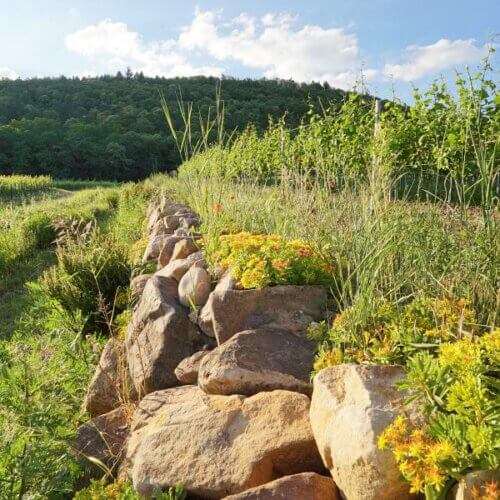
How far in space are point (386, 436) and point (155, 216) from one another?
6.11 metres

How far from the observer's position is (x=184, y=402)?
9.18 ft

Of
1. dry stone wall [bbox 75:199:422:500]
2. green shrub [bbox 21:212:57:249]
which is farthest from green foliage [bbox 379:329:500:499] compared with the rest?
green shrub [bbox 21:212:57:249]

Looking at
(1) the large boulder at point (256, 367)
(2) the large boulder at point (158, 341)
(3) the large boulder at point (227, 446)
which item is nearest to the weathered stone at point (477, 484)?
(3) the large boulder at point (227, 446)

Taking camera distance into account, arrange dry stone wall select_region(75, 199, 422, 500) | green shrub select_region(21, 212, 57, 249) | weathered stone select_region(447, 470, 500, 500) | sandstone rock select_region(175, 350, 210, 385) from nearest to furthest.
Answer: weathered stone select_region(447, 470, 500, 500)
dry stone wall select_region(75, 199, 422, 500)
sandstone rock select_region(175, 350, 210, 385)
green shrub select_region(21, 212, 57, 249)

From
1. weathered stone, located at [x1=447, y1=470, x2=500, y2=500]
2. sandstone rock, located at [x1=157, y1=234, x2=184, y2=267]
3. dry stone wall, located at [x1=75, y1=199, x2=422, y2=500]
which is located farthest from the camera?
sandstone rock, located at [x1=157, y1=234, x2=184, y2=267]

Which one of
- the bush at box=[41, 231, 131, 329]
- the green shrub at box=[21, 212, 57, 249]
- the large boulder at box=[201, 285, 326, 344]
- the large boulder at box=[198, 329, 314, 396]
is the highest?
the large boulder at box=[201, 285, 326, 344]

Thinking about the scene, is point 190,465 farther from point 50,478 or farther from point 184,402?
point 50,478

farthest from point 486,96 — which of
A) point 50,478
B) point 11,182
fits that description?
point 11,182

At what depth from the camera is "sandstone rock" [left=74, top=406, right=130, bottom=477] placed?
2.94 meters

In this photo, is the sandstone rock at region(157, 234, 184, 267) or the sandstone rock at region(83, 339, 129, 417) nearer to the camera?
the sandstone rock at region(83, 339, 129, 417)

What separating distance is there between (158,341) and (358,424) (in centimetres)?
166

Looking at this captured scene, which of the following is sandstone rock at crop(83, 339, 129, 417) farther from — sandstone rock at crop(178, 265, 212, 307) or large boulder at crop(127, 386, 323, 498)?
large boulder at crop(127, 386, 323, 498)

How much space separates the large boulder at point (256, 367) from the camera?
106 inches

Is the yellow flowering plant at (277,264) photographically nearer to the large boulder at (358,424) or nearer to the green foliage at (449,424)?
the large boulder at (358,424)
